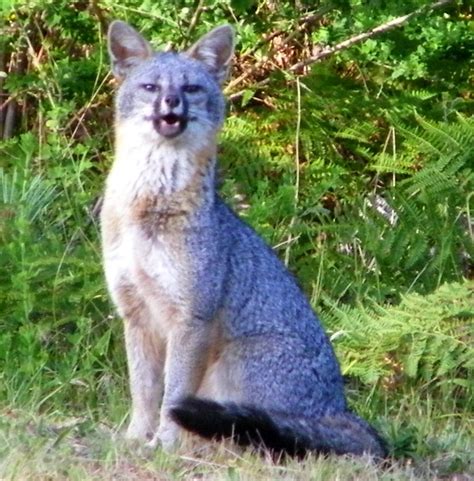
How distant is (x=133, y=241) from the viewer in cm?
647

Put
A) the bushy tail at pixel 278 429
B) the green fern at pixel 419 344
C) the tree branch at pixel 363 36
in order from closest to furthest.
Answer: the bushy tail at pixel 278 429, the green fern at pixel 419 344, the tree branch at pixel 363 36

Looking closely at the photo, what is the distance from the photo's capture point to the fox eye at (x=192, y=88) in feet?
22.0

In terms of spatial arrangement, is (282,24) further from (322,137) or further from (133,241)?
(133,241)

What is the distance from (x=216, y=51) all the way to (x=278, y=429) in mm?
2157

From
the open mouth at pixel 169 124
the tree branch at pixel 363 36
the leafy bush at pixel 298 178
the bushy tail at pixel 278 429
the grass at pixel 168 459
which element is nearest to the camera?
the grass at pixel 168 459

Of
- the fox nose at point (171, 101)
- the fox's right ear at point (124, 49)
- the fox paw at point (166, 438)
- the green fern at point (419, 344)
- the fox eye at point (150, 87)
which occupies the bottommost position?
the green fern at point (419, 344)

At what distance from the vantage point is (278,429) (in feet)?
19.9

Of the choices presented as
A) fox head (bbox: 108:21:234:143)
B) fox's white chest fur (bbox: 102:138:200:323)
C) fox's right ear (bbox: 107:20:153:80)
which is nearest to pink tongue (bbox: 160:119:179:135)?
fox head (bbox: 108:21:234:143)

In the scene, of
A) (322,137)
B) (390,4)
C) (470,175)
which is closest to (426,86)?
→ (322,137)

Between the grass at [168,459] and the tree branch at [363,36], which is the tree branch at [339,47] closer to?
the tree branch at [363,36]

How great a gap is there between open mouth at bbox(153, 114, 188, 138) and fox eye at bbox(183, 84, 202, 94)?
0.63ft

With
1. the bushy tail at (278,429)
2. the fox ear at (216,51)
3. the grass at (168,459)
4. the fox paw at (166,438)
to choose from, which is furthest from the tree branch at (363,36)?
the fox paw at (166,438)

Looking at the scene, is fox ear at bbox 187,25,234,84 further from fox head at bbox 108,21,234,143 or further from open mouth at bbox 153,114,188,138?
open mouth at bbox 153,114,188,138

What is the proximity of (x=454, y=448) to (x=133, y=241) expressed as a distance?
1.92 metres
